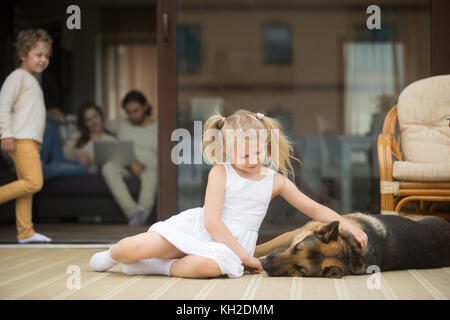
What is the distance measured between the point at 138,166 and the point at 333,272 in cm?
317

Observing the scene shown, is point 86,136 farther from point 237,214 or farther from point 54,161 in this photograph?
point 237,214

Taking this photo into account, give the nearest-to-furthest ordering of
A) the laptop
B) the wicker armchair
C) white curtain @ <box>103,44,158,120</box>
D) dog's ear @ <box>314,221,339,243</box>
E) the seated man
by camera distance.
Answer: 1. dog's ear @ <box>314,221,339,243</box>
2. the wicker armchair
3. the seated man
4. the laptop
5. white curtain @ <box>103,44,158,120</box>

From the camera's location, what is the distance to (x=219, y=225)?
2344 millimetres

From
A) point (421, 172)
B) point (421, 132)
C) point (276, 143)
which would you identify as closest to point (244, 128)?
point (276, 143)

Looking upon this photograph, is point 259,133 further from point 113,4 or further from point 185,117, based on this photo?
point 113,4

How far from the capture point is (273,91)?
8930mm

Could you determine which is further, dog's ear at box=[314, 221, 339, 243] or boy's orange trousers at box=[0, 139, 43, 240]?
boy's orange trousers at box=[0, 139, 43, 240]

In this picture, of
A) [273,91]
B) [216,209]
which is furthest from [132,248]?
[273,91]

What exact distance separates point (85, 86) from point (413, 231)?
633 centimetres

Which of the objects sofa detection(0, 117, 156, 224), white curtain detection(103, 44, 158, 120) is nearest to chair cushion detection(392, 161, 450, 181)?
sofa detection(0, 117, 156, 224)

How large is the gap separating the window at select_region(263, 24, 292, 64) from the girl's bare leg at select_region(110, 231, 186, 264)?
6.92 metres

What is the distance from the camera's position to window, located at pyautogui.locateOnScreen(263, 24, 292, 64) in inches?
348

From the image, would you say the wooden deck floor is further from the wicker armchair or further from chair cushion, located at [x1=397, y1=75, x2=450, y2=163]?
chair cushion, located at [x1=397, y1=75, x2=450, y2=163]

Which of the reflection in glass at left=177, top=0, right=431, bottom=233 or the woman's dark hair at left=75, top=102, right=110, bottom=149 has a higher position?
the reflection in glass at left=177, top=0, right=431, bottom=233
